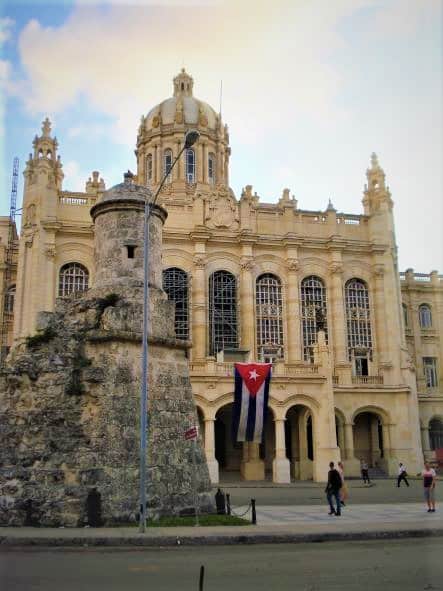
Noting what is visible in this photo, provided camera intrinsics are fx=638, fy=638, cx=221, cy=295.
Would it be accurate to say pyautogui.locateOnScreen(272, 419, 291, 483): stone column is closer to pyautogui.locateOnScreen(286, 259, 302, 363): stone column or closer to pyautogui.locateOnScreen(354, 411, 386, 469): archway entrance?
pyautogui.locateOnScreen(286, 259, 302, 363): stone column

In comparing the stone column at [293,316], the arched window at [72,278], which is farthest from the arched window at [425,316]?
the arched window at [72,278]

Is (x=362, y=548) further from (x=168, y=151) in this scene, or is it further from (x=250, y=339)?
(x=168, y=151)

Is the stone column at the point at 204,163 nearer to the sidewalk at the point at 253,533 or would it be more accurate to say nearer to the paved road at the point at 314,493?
the paved road at the point at 314,493

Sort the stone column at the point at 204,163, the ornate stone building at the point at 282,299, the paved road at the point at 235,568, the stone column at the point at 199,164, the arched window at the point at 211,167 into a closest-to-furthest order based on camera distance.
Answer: the paved road at the point at 235,568, the ornate stone building at the point at 282,299, the stone column at the point at 199,164, the stone column at the point at 204,163, the arched window at the point at 211,167

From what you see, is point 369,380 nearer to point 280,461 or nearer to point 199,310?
point 280,461

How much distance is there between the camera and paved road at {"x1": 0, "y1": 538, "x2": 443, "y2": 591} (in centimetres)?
990

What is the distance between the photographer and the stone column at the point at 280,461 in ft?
115

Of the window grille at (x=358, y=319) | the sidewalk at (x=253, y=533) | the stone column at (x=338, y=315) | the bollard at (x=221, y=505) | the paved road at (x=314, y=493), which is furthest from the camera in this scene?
the window grille at (x=358, y=319)

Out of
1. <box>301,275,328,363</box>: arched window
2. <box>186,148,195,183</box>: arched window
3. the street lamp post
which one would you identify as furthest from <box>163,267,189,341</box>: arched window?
the street lamp post

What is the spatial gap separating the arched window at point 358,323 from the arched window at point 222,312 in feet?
27.1

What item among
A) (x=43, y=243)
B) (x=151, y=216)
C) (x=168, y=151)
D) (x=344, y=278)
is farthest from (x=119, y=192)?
(x=168, y=151)

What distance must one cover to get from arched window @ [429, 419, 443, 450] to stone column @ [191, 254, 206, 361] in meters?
21.4

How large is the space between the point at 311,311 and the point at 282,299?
2243 mm

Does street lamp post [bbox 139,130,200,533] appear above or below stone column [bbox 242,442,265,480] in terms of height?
above
